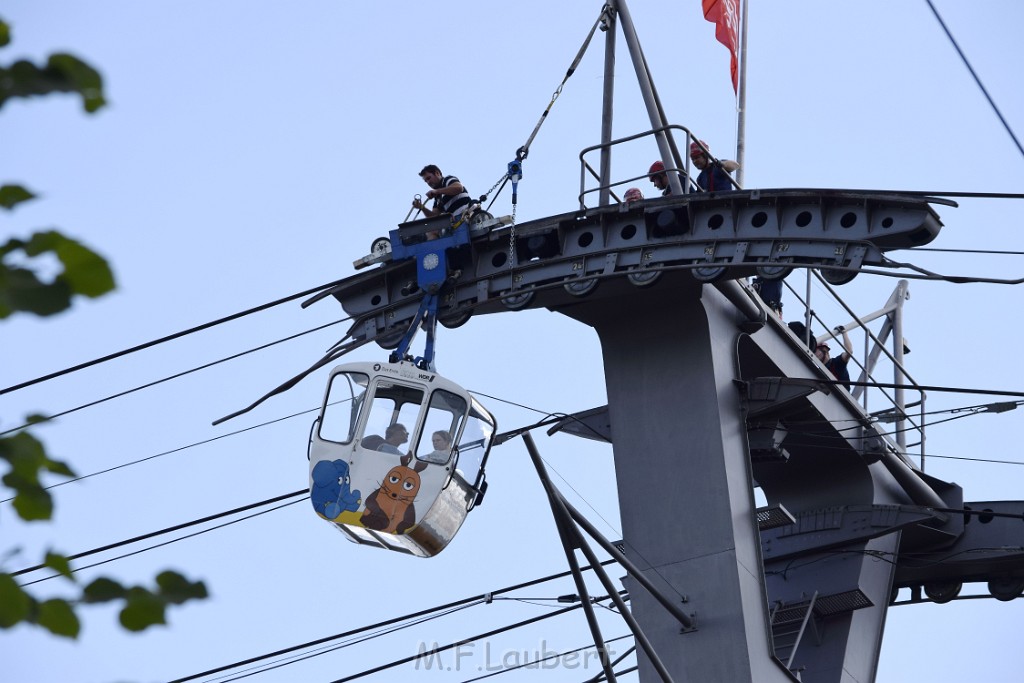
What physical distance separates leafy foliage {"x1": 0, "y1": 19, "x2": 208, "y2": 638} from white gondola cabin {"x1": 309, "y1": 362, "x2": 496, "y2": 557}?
452 inches

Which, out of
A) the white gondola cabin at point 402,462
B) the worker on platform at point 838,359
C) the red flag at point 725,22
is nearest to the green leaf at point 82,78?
the white gondola cabin at point 402,462

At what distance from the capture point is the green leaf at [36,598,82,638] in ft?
10.2

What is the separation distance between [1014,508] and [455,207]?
8.19 metres

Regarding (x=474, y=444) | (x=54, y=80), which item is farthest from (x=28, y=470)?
(x=474, y=444)

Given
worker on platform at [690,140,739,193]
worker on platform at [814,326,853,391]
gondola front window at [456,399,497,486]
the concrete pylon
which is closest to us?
gondola front window at [456,399,497,486]

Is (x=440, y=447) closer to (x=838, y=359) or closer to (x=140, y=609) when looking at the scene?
(x=838, y=359)

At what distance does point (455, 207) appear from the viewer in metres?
16.7

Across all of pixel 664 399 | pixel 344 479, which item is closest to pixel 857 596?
pixel 664 399

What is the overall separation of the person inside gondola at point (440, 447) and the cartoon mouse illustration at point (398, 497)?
0.35ft

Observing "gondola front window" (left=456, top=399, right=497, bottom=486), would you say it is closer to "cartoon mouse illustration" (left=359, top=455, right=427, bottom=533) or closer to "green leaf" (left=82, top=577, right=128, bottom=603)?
"cartoon mouse illustration" (left=359, top=455, right=427, bottom=533)

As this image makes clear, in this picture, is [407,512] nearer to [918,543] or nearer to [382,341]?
[382,341]

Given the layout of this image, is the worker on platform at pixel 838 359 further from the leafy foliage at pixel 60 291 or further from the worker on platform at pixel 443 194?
the leafy foliage at pixel 60 291

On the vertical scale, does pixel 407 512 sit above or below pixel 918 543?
below

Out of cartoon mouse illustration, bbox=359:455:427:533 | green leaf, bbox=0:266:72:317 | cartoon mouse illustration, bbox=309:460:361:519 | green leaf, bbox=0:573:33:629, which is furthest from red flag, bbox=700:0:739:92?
green leaf, bbox=0:573:33:629
